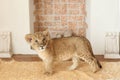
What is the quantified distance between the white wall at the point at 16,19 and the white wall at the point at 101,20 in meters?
0.89

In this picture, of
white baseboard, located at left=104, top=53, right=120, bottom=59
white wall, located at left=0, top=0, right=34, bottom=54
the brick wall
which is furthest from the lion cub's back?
the brick wall

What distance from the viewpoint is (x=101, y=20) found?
3.85 m

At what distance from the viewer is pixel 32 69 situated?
3307mm

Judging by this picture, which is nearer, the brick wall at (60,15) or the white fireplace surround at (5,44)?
the white fireplace surround at (5,44)

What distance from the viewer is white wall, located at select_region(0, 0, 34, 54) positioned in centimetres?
384

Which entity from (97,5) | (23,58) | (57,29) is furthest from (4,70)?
(97,5)

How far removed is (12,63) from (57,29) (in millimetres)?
972

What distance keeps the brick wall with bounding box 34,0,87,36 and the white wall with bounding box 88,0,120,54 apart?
0.98 feet

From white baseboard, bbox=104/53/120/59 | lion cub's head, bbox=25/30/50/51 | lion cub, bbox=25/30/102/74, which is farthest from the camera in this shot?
white baseboard, bbox=104/53/120/59

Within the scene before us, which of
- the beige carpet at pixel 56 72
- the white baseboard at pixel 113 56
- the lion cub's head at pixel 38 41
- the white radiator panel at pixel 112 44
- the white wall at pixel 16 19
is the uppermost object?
the white wall at pixel 16 19

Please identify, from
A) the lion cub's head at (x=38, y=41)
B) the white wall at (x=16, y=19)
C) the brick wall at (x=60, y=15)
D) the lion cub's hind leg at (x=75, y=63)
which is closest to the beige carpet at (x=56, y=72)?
the lion cub's hind leg at (x=75, y=63)

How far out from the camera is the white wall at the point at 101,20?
12.5ft

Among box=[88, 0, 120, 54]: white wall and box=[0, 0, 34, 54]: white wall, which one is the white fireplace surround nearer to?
box=[0, 0, 34, 54]: white wall

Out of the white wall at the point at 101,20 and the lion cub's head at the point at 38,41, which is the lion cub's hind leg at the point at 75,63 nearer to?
the lion cub's head at the point at 38,41
